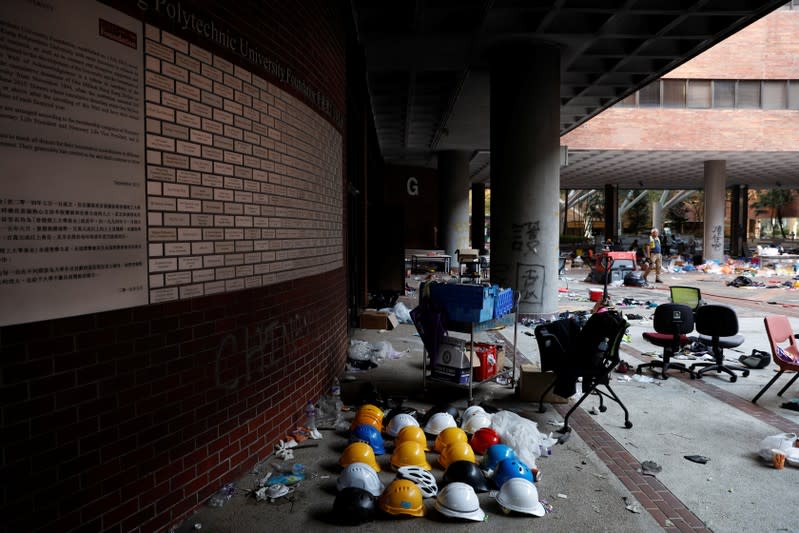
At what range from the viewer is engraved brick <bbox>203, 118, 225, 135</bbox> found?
3.88 metres

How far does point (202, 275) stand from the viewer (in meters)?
3.88

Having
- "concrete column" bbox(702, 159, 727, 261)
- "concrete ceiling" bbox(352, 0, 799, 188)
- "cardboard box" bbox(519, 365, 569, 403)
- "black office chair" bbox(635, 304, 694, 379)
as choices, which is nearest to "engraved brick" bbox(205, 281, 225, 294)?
"cardboard box" bbox(519, 365, 569, 403)

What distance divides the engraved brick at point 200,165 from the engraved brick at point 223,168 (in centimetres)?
5

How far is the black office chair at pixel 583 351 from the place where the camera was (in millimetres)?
5648

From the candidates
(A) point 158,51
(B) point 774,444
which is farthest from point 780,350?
(A) point 158,51

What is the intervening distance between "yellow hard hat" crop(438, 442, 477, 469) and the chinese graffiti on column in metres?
29.6

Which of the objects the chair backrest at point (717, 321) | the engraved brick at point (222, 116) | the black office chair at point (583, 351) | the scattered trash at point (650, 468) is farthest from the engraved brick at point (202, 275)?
the chair backrest at point (717, 321)

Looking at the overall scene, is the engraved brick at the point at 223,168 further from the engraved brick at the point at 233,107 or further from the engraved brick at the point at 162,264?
the engraved brick at the point at 162,264

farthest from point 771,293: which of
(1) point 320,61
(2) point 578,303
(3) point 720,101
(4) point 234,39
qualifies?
(4) point 234,39

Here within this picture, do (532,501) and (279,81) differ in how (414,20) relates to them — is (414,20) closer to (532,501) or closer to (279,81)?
(279,81)

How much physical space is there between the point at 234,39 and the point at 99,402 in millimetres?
2700

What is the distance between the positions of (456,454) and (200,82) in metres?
3.40

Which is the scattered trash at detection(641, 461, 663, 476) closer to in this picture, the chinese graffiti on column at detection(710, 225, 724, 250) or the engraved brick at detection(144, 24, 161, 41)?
the engraved brick at detection(144, 24, 161, 41)

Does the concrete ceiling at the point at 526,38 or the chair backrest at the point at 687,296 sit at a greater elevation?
the concrete ceiling at the point at 526,38
